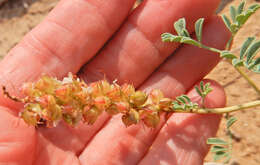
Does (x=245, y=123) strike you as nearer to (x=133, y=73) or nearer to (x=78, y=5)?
(x=133, y=73)

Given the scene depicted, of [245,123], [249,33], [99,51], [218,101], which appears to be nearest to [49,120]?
[99,51]

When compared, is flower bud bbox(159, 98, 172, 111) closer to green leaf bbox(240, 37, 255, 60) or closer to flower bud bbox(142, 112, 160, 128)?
flower bud bbox(142, 112, 160, 128)

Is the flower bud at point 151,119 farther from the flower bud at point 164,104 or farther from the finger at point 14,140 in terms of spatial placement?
the finger at point 14,140

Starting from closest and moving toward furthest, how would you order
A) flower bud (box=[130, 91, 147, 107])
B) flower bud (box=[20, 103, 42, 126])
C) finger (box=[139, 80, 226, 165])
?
flower bud (box=[20, 103, 42, 126]) < flower bud (box=[130, 91, 147, 107]) < finger (box=[139, 80, 226, 165])

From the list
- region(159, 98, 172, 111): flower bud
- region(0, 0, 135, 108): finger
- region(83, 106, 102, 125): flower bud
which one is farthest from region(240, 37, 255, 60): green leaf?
region(83, 106, 102, 125): flower bud

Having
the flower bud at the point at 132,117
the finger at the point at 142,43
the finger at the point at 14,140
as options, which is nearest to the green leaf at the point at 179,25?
the finger at the point at 142,43

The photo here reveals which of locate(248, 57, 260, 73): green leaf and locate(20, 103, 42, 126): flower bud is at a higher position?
locate(20, 103, 42, 126): flower bud
